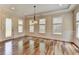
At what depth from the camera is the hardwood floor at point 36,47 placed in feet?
9.36

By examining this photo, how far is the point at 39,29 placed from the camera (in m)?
3.02

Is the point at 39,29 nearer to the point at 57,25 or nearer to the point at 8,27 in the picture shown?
the point at 57,25

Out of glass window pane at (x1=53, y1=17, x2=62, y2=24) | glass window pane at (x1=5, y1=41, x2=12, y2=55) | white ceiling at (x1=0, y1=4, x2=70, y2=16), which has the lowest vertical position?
glass window pane at (x1=5, y1=41, x2=12, y2=55)

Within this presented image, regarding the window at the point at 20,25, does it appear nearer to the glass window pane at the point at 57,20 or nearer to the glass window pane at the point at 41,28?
the glass window pane at the point at 41,28

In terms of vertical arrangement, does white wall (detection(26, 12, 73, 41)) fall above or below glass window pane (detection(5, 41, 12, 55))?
above

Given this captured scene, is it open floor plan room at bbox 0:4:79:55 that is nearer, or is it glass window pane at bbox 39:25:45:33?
open floor plan room at bbox 0:4:79:55

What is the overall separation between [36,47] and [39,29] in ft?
1.43

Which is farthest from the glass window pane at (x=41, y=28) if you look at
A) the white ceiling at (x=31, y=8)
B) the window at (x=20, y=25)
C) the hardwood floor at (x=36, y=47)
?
the window at (x=20, y=25)

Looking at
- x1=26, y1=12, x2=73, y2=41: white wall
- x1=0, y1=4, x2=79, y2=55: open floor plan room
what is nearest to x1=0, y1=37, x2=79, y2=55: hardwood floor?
x1=0, y1=4, x2=79, y2=55: open floor plan room

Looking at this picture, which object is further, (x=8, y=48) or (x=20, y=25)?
(x=20, y=25)

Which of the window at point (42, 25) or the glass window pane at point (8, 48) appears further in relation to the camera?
the window at point (42, 25)

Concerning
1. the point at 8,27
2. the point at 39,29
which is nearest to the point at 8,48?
the point at 8,27

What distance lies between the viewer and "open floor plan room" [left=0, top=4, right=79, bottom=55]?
2859 millimetres

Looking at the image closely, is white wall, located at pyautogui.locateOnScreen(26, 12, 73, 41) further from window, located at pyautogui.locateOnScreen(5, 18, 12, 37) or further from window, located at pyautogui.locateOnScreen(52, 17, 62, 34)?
window, located at pyautogui.locateOnScreen(5, 18, 12, 37)
